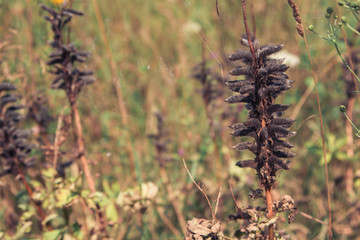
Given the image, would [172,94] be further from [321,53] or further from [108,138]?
[321,53]

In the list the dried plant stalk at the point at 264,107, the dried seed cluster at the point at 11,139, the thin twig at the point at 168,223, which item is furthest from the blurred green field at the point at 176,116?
the dried plant stalk at the point at 264,107

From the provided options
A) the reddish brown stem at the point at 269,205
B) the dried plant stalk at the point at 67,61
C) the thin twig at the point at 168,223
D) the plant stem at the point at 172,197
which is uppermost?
the dried plant stalk at the point at 67,61

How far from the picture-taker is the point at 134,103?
4.58 metres

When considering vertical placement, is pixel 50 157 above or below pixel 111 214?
above

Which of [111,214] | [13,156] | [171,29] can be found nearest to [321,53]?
[171,29]

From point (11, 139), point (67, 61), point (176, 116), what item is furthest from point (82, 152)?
point (176, 116)

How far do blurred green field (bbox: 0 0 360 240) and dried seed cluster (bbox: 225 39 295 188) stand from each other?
85cm

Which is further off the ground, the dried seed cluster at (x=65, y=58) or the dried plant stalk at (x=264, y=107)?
the dried seed cluster at (x=65, y=58)

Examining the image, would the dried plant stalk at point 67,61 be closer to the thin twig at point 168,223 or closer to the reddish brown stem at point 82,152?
the reddish brown stem at point 82,152

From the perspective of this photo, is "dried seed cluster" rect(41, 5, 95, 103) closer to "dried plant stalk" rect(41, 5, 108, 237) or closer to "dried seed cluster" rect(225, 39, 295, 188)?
"dried plant stalk" rect(41, 5, 108, 237)

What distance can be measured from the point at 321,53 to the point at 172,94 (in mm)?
1853

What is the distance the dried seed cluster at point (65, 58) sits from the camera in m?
2.44

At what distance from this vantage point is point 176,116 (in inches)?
170

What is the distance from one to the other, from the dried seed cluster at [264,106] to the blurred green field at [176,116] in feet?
2.79
